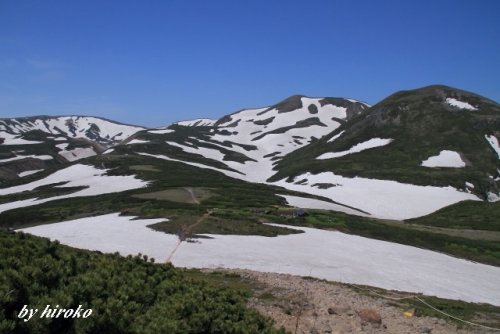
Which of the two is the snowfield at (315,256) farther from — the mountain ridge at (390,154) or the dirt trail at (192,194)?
the mountain ridge at (390,154)

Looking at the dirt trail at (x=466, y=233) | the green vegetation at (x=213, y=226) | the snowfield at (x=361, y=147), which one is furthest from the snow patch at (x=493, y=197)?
the green vegetation at (x=213, y=226)

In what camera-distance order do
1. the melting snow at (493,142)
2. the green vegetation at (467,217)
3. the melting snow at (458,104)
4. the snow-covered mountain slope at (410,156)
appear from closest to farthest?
the green vegetation at (467,217) → the snow-covered mountain slope at (410,156) → the melting snow at (493,142) → the melting snow at (458,104)

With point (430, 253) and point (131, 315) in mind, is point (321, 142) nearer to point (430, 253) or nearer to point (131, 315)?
point (430, 253)

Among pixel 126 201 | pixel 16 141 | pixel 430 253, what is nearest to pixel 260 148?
pixel 16 141

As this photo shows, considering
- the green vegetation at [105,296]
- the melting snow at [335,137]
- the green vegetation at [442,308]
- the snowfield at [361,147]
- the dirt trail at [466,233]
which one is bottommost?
the green vegetation at [442,308]

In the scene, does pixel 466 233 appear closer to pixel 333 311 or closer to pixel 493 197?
pixel 493 197

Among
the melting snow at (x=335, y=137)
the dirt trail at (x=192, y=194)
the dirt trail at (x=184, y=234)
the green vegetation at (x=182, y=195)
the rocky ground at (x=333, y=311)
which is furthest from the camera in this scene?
the melting snow at (x=335, y=137)
